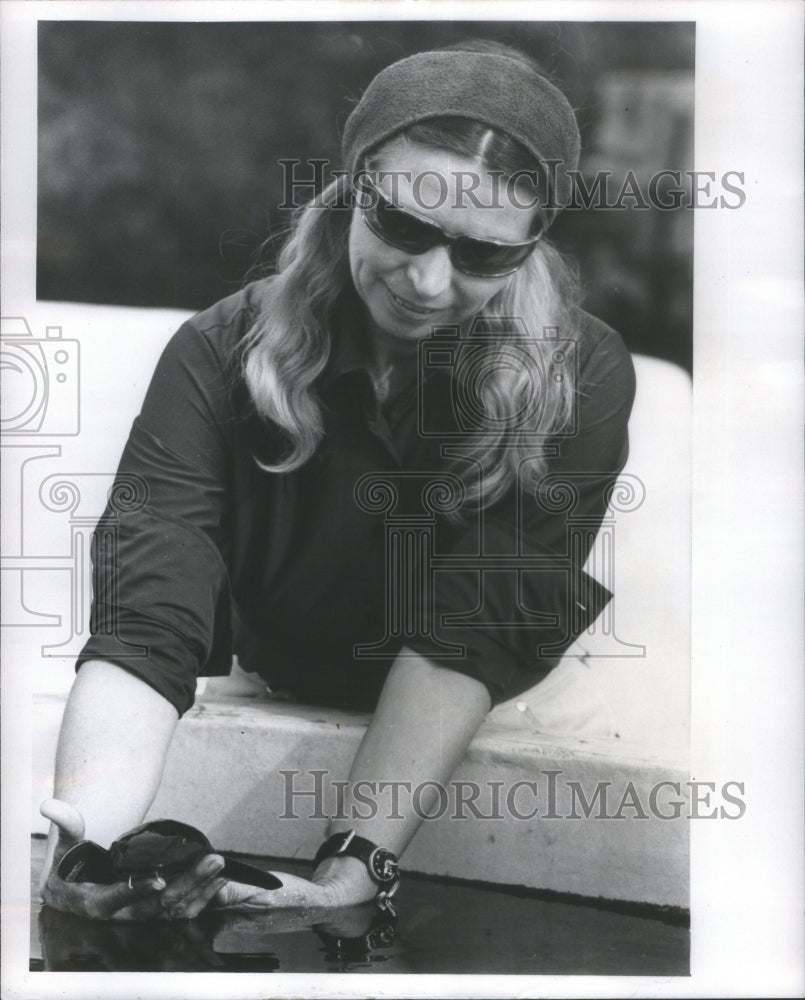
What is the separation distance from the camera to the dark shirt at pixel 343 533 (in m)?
3.56

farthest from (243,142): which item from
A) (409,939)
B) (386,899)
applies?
(409,939)

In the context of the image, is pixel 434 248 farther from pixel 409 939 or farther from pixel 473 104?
pixel 409 939

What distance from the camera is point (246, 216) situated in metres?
3.60

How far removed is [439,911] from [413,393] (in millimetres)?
1343

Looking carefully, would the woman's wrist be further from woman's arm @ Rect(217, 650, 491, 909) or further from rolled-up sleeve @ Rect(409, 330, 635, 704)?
rolled-up sleeve @ Rect(409, 330, 635, 704)

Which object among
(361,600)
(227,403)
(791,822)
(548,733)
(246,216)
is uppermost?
(246,216)

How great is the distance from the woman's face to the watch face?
1313mm

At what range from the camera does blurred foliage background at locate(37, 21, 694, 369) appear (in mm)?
3582

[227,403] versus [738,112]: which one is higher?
[738,112]

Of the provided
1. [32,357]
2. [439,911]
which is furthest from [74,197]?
[439,911]

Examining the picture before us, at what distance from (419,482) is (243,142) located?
101 cm

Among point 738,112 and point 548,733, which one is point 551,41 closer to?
point 738,112

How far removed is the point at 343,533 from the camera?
3584 mm

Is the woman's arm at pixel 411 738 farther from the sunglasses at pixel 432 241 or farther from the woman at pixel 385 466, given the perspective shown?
the sunglasses at pixel 432 241
